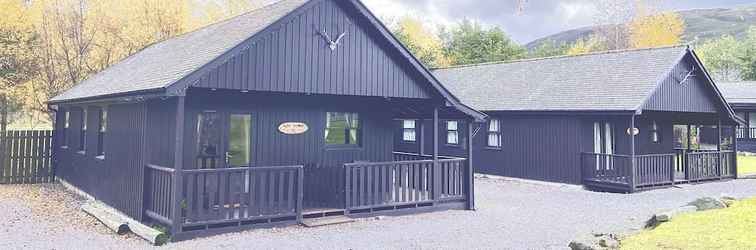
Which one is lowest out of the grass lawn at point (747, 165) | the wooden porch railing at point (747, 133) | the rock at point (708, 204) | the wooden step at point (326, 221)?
the wooden step at point (326, 221)

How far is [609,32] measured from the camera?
2295 inches

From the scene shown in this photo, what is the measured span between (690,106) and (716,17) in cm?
19167

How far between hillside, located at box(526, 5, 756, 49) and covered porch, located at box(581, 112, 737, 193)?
424ft

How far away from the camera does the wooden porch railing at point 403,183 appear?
11172mm

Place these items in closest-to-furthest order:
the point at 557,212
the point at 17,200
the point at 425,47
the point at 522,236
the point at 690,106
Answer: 1. the point at 522,236
2. the point at 557,212
3. the point at 17,200
4. the point at 690,106
5. the point at 425,47

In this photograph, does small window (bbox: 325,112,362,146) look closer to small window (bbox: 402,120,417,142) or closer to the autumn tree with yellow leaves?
small window (bbox: 402,120,417,142)

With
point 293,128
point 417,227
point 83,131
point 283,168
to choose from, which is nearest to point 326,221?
point 283,168

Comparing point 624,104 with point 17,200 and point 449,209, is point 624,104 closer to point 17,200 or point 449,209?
point 449,209

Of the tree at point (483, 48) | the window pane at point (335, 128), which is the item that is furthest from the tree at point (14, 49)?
the tree at point (483, 48)

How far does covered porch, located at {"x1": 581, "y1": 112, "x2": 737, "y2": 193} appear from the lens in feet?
54.9

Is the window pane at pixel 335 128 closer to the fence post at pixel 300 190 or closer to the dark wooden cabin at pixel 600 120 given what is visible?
the fence post at pixel 300 190

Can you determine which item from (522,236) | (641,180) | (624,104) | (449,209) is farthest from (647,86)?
(522,236)

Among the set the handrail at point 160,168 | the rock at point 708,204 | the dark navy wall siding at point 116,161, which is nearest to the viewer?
the handrail at point 160,168

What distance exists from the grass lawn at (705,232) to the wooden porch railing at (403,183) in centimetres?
447
